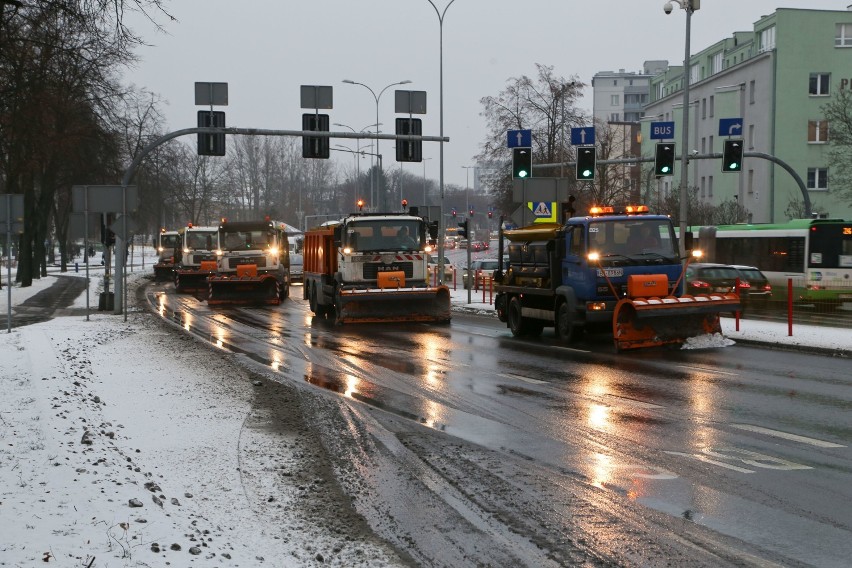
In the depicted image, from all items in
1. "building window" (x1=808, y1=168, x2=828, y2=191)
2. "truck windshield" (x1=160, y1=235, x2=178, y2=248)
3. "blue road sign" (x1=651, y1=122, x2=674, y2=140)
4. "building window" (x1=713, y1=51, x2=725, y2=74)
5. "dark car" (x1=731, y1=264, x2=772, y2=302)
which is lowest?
"dark car" (x1=731, y1=264, x2=772, y2=302)

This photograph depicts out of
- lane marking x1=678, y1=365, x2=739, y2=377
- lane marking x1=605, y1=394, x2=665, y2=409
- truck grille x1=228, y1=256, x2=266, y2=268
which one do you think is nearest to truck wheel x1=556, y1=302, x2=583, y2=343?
lane marking x1=678, y1=365, x2=739, y2=377

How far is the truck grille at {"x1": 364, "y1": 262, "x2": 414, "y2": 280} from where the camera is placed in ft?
85.2

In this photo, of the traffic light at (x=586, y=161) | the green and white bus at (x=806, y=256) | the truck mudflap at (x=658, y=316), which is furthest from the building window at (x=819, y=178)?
the truck mudflap at (x=658, y=316)

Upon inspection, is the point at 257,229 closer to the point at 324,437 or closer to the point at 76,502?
the point at 324,437

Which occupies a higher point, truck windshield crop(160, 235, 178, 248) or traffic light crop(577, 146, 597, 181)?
traffic light crop(577, 146, 597, 181)

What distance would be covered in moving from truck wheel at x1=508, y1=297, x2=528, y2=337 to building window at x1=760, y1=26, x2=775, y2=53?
4903 centimetres

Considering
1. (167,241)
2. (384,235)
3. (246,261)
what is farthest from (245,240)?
(167,241)

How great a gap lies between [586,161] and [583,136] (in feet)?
4.40

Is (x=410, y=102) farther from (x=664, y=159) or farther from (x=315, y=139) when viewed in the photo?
(x=664, y=159)

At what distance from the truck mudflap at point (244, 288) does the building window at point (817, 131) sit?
136 feet

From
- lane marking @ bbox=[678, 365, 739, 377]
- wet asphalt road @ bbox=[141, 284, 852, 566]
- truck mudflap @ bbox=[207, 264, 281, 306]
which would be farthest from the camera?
truck mudflap @ bbox=[207, 264, 281, 306]

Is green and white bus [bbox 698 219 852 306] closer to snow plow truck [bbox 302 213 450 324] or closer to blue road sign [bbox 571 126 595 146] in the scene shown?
blue road sign [bbox 571 126 595 146]

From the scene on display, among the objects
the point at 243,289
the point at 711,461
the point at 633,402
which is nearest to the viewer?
the point at 711,461

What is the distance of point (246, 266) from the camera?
36.5 metres
